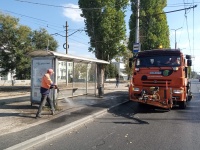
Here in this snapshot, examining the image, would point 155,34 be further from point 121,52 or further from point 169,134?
point 169,134

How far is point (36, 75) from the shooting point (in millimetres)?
12555

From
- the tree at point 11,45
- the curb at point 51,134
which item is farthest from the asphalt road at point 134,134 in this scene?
the tree at point 11,45

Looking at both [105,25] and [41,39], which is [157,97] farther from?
[41,39]

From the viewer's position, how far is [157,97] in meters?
12.2

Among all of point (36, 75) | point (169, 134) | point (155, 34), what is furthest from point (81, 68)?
point (155, 34)

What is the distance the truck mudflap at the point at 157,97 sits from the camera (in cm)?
1195

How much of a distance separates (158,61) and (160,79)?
104 centimetres

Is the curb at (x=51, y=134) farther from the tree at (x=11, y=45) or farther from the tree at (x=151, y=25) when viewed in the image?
the tree at (x=151, y=25)

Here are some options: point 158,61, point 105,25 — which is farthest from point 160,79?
point 105,25

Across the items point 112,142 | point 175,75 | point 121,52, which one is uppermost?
point 121,52

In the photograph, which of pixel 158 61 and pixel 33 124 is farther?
pixel 158 61

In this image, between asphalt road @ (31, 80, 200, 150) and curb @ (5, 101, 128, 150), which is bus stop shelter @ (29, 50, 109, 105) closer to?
curb @ (5, 101, 128, 150)

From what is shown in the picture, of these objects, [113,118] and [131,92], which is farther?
[131,92]

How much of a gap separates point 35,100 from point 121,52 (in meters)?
17.1
